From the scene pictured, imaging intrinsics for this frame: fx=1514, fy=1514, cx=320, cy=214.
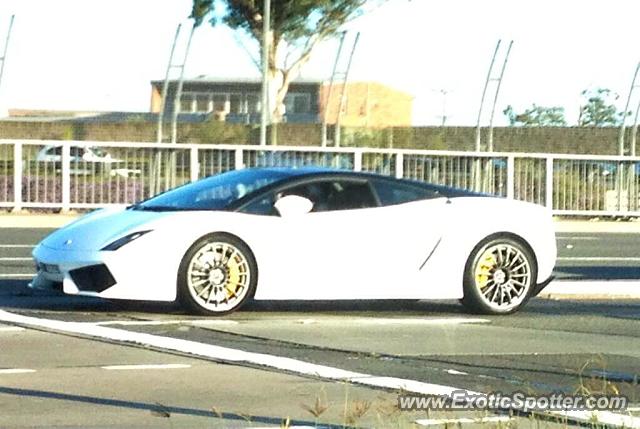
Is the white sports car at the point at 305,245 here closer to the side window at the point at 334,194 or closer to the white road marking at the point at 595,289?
the side window at the point at 334,194

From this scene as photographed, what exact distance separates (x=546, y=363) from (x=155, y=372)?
252cm

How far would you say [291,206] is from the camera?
12055mm

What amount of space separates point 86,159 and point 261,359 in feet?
59.7

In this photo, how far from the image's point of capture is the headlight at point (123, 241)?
1156 centimetres

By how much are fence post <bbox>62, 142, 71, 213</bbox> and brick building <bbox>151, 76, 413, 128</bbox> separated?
1386 centimetres

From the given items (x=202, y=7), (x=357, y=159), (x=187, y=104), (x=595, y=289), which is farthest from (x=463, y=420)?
(x=187, y=104)

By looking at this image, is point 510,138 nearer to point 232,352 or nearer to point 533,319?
point 533,319

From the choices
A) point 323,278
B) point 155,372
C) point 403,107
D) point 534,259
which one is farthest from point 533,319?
point 403,107

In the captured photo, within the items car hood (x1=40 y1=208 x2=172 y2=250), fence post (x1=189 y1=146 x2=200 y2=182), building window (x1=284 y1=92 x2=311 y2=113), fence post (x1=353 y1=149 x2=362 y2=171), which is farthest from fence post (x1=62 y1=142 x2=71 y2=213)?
building window (x1=284 y1=92 x2=311 y2=113)

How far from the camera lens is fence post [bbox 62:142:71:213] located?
26902mm

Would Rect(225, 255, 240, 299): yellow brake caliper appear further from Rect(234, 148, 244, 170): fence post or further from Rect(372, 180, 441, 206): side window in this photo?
Rect(234, 148, 244, 170): fence post

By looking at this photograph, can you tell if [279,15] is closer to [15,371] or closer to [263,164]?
[263,164]

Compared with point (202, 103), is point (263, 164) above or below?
below

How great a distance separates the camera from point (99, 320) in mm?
11398
